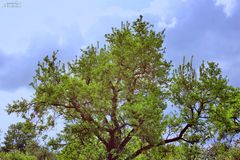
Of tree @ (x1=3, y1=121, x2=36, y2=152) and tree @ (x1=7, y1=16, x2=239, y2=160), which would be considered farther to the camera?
tree @ (x1=3, y1=121, x2=36, y2=152)

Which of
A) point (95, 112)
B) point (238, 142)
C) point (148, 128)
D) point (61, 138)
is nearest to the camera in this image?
point (148, 128)

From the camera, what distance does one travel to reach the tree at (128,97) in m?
25.7

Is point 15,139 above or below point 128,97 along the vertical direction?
above

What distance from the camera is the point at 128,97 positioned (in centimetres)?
2686

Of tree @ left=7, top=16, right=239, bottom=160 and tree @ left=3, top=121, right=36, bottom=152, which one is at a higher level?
tree @ left=3, top=121, right=36, bottom=152

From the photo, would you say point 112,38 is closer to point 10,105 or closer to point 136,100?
point 136,100

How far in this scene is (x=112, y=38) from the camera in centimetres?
2916

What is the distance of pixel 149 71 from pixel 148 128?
18.0 feet

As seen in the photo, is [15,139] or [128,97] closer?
[128,97]

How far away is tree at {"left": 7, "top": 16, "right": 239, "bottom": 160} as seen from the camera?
1010 inches

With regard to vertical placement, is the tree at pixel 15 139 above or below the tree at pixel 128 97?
above

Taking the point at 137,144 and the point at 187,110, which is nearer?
the point at 187,110

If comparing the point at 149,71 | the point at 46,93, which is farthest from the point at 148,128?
the point at 46,93

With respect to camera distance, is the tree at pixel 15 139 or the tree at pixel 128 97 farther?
the tree at pixel 15 139
